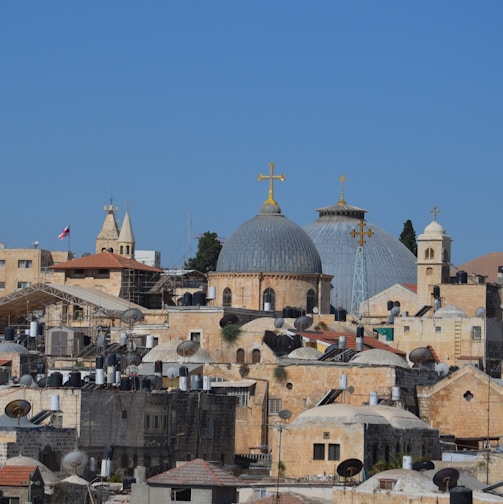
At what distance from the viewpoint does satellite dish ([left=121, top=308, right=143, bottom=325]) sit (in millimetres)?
76125

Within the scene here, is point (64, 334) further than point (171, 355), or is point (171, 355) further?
point (64, 334)

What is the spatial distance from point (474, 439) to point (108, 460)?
15183mm

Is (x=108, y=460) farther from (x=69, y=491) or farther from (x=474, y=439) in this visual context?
(x=474, y=439)

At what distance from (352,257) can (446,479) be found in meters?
49.7

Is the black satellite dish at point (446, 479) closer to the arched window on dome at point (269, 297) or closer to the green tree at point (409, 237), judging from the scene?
the arched window on dome at point (269, 297)

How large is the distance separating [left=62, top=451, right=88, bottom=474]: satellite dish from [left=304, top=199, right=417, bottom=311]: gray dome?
39485mm

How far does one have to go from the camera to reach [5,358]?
6781cm

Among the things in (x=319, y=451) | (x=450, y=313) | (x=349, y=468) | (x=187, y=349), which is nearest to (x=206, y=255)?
(x=450, y=313)

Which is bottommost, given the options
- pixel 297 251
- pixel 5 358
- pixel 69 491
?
pixel 69 491

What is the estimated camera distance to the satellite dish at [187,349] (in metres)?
66.9

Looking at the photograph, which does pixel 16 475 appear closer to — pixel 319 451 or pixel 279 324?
pixel 319 451

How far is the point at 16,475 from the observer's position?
4466 centimetres

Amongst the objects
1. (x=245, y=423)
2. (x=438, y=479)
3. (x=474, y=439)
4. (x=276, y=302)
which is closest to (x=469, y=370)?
(x=474, y=439)

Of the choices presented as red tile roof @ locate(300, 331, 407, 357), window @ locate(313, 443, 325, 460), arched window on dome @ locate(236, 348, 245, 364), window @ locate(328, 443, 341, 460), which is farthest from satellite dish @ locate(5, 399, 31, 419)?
red tile roof @ locate(300, 331, 407, 357)
